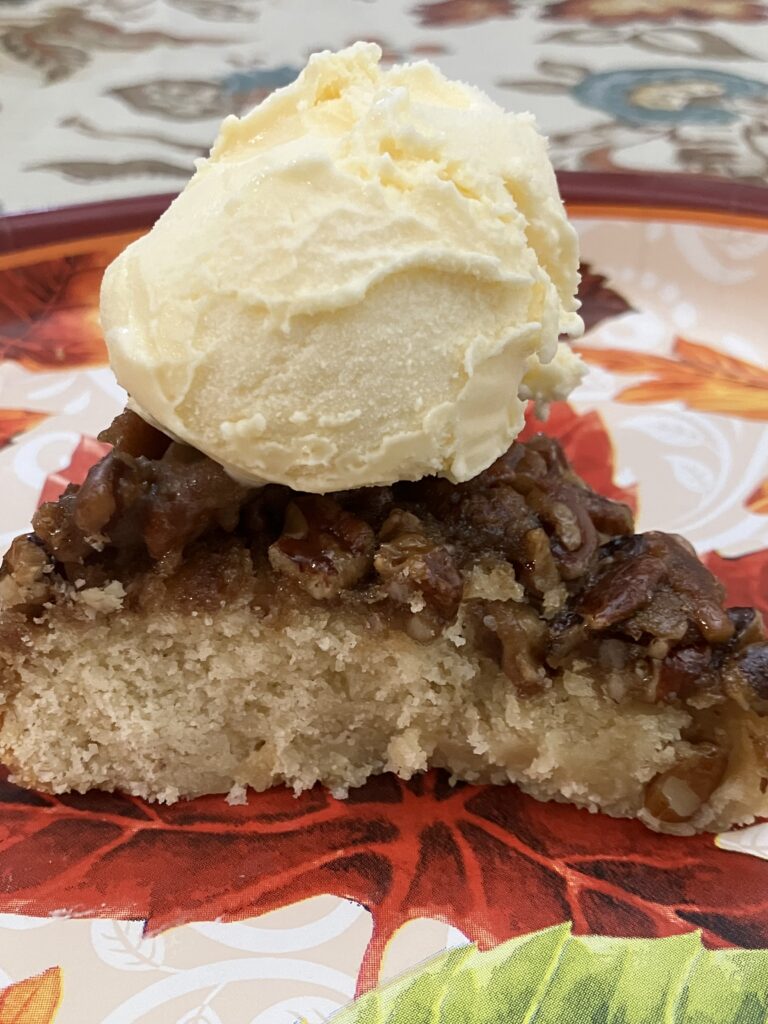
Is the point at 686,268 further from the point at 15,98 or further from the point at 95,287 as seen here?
the point at 15,98

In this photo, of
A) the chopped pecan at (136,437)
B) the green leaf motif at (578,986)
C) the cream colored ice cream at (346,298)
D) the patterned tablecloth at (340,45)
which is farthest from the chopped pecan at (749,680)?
the patterned tablecloth at (340,45)

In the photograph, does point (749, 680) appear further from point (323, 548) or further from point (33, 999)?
point (33, 999)

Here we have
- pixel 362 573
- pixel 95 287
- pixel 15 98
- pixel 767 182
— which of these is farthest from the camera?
pixel 15 98

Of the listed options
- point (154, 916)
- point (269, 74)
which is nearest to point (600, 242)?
point (154, 916)

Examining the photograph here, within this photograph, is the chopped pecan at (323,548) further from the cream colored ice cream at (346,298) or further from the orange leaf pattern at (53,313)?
the orange leaf pattern at (53,313)

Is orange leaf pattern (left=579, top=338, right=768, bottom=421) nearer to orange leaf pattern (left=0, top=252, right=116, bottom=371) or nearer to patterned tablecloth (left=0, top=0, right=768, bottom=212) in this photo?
orange leaf pattern (left=0, top=252, right=116, bottom=371)

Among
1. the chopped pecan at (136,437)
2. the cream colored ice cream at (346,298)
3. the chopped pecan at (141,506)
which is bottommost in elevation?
the chopped pecan at (141,506)
